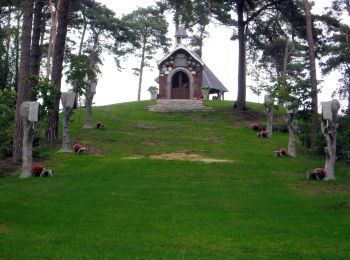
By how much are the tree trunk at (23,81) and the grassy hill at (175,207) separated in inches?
50.3

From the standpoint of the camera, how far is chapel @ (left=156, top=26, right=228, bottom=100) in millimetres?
42000

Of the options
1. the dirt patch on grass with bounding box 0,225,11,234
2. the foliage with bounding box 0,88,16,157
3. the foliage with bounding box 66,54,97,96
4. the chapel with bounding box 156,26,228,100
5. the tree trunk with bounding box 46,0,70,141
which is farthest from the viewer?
the chapel with bounding box 156,26,228,100

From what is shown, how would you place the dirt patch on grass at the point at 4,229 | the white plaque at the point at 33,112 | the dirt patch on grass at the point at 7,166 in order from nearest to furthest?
1. the dirt patch on grass at the point at 4,229
2. the white plaque at the point at 33,112
3. the dirt patch on grass at the point at 7,166

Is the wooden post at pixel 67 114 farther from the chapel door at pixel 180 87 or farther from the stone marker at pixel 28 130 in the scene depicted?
the chapel door at pixel 180 87

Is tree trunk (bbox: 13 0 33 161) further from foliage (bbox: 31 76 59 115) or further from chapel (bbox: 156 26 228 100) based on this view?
chapel (bbox: 156 26 228 100)

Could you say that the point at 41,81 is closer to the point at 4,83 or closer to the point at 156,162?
the point at 156,162

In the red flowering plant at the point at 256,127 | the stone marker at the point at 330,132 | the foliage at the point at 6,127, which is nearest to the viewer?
the stone marker at the point at 330,132

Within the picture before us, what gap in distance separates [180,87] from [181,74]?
40.5 inches

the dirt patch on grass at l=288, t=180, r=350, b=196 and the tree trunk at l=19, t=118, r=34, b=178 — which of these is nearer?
the dirt patch on grass at l=288, t=180, r=350, b=196

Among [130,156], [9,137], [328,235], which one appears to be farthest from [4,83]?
[328,235]

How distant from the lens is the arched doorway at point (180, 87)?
42.8 meters

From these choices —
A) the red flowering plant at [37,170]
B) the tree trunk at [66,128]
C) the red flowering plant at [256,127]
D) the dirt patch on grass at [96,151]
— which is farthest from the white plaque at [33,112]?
the red flowering plant at [256,127]

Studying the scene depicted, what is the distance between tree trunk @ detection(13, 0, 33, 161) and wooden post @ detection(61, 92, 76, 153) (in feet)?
7.91

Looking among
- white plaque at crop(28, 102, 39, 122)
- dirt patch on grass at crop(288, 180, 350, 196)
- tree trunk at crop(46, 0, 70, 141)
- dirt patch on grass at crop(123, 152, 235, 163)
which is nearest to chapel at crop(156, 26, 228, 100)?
tree trunk at crop(46, 0, 70, 141)
